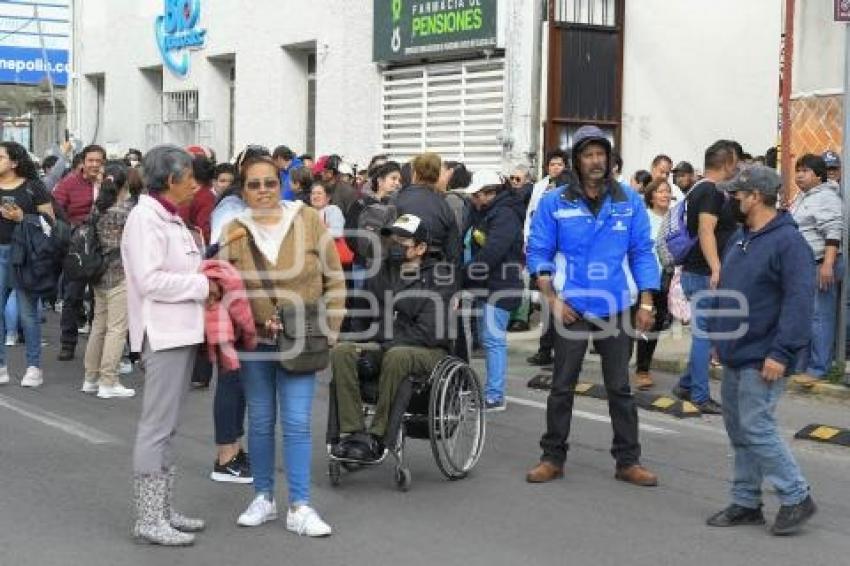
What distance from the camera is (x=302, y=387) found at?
21.3 feet

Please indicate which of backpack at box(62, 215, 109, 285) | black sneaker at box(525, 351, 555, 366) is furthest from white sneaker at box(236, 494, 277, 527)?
black sneaker at box(525, 351, 555, 366)

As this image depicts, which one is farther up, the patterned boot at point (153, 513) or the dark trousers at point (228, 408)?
the dark trousers at point (228, 408)

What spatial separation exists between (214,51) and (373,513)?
68.8ft

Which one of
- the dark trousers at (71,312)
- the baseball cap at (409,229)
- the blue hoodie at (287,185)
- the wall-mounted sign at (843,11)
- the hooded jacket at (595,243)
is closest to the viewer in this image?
the hooded jacket at (595,243)

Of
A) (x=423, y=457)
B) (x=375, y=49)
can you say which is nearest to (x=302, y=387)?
(x=423, y=457)

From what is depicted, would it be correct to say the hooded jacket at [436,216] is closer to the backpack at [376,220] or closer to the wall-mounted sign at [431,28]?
the backpack at [376,220]

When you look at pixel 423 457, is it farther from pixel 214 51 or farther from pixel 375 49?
pixel 214 51

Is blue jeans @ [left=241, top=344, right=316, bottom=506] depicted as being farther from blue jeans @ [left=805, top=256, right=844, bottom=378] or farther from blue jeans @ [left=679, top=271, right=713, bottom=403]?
blue jeans @ [left=805, top=256, right=844, bottom=378]

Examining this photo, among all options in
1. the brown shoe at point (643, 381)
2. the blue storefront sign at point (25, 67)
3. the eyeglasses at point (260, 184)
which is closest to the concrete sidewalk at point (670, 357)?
the brown shoe at point (643, 381)

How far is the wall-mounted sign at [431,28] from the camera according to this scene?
19453mm

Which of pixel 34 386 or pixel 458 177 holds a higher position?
pixel 458 177

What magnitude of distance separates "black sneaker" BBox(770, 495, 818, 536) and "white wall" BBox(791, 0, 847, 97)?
25.0 ft

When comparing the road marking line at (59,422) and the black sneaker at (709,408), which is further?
the black sneaker at (709,408)

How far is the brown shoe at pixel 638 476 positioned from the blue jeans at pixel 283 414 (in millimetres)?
2147
